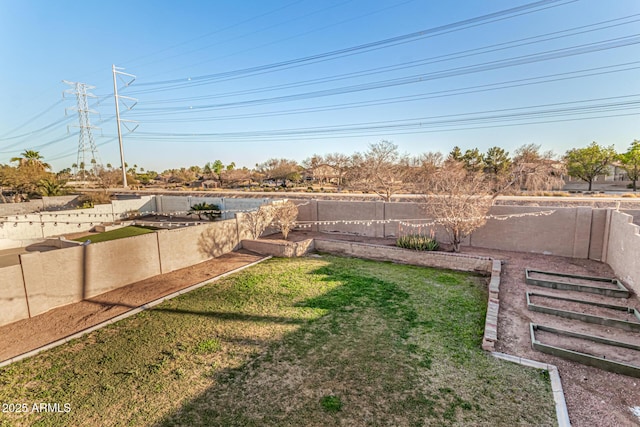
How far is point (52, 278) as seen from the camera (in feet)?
19.3

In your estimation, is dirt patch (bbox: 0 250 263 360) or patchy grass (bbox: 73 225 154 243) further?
patchy grass (bbox: 73 225 154 243)

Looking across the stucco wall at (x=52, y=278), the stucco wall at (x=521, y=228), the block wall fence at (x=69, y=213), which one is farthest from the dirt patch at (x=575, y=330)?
the block wall fence at (x=69, y=213)

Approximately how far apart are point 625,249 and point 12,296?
12.3m

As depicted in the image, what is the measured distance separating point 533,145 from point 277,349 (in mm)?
31992

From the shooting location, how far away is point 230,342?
184 inches

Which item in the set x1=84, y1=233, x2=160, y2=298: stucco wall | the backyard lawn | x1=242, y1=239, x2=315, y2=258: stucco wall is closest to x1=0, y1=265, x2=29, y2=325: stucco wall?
x1=84, y1=233, x2=160, y2=298: stucco wall

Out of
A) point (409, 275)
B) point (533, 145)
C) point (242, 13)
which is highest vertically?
point (242, 13)

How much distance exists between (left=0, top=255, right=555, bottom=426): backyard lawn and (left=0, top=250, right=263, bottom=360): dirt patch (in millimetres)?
527

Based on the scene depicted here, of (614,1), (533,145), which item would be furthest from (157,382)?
(533,145)

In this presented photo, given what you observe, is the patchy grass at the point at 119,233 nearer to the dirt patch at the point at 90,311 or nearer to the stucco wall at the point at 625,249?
the dirt patch at the point at 90,311

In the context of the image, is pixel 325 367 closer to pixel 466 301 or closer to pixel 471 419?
pixel 471 419

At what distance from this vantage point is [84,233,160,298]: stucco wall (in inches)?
257

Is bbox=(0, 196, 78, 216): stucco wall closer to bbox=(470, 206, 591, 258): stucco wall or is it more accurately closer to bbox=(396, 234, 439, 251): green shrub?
bbox=(396, 234, 439, 251): green shrub

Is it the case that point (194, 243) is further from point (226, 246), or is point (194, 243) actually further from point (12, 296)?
point (12, 296)
